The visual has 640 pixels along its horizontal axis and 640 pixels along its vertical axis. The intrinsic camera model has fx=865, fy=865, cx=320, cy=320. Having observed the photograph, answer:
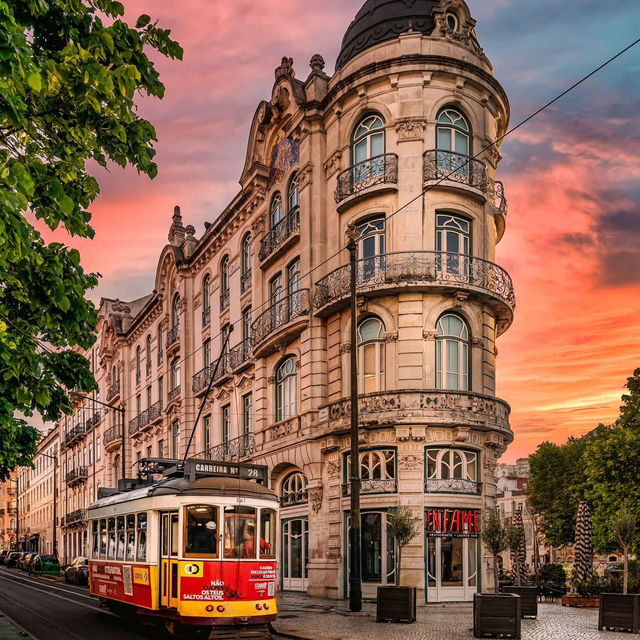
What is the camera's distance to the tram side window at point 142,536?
18.2m

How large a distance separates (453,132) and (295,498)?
14.4 metres

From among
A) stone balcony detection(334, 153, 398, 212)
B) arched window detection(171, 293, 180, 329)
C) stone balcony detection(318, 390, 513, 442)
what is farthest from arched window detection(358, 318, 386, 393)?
arched window detection(171, 293, 180, 329)

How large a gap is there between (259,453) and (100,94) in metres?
26.0

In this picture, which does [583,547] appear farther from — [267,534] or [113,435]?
[113,435]

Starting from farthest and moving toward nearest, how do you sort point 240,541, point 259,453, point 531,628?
point 259,453
point 531,628
point 240,541

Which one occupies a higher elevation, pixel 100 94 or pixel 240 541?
pixel 100 94

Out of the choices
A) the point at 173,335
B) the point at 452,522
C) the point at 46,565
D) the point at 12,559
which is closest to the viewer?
the point at 452,522

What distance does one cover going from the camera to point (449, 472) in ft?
87.7

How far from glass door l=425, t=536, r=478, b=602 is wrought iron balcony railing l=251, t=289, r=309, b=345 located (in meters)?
9.42

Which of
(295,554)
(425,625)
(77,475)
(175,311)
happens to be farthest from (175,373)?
(77,475)

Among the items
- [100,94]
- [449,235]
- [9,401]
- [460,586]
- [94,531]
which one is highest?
[449,235]

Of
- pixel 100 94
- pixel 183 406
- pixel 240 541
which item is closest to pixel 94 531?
pixel 240 541

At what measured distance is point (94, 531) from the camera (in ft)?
76.4

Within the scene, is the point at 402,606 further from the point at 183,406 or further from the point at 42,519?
the point at 42,519
